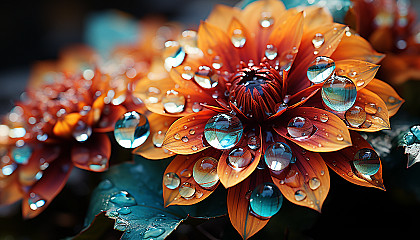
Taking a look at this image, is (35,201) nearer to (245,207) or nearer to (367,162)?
(245,207)

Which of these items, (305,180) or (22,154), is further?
(22,154)

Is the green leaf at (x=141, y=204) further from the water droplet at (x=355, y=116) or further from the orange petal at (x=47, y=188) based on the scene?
the water droplet at (x=355, y=116)

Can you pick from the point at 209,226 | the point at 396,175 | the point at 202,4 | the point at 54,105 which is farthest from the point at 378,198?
the point at 202,4

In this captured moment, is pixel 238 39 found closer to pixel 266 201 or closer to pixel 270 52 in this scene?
pixel 270 52

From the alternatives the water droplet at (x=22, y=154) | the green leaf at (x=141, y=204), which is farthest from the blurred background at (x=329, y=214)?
the water droplet at (x=22, y=154)

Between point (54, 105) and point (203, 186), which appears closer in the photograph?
point (203, 186)

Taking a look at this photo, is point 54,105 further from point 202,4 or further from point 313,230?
point 202,4

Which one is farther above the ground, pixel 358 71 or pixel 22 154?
pixel 358 71

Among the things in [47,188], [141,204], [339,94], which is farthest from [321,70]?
[47,188]
